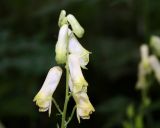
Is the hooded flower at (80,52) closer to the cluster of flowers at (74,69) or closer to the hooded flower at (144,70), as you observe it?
the cluster of flowers at (74,69)

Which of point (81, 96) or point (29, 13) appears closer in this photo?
point (81, 96)

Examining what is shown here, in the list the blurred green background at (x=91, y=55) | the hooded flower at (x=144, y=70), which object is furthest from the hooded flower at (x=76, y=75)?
the blurred green background at (x=91, y=55)

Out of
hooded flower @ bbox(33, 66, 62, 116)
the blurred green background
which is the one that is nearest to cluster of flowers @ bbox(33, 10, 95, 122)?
hooded flower @ bbox(33, 66, 62, 116)

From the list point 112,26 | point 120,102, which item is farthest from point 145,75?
point 112,26

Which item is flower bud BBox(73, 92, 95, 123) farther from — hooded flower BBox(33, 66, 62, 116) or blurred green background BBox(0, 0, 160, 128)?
blurred green background BBox(0, 0, 160, 128)

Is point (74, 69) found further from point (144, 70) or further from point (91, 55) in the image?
point (91, 55)

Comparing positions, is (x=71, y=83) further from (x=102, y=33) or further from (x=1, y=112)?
(x=102, y=33)
